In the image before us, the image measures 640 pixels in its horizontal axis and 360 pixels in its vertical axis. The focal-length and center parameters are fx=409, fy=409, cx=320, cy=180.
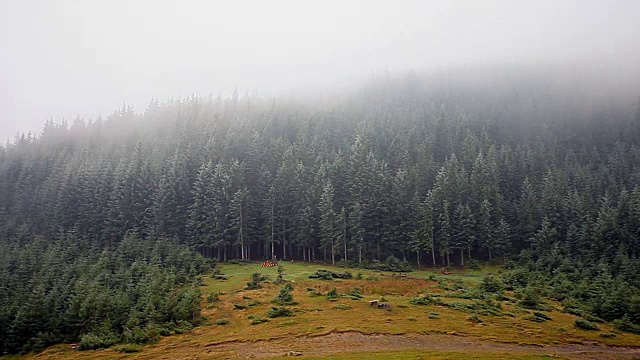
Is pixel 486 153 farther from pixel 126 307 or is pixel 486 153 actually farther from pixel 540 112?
pixel 126 307

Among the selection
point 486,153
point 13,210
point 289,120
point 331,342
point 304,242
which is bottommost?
point 331,342

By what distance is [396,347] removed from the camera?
1280 inches

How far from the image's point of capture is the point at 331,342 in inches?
1344

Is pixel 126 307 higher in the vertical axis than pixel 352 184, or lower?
lower

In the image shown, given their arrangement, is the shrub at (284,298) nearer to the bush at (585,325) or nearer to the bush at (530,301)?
the bush at (530,301)

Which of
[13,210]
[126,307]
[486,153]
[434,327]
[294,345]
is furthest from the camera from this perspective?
[486,153]

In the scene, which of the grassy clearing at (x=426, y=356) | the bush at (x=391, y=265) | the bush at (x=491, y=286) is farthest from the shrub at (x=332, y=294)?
the bush at (x=391, y=265)

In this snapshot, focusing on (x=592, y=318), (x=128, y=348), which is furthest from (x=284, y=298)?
(x=592, y=318)

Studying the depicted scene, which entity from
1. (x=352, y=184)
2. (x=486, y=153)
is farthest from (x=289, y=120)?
(x=486, y=153)

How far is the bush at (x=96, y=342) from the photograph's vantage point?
39.2m

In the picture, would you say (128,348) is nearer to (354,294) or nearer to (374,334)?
(374,334)

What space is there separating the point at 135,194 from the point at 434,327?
83591 mm

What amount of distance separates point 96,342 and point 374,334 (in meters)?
26.7

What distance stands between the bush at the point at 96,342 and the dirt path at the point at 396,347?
11.8 m
